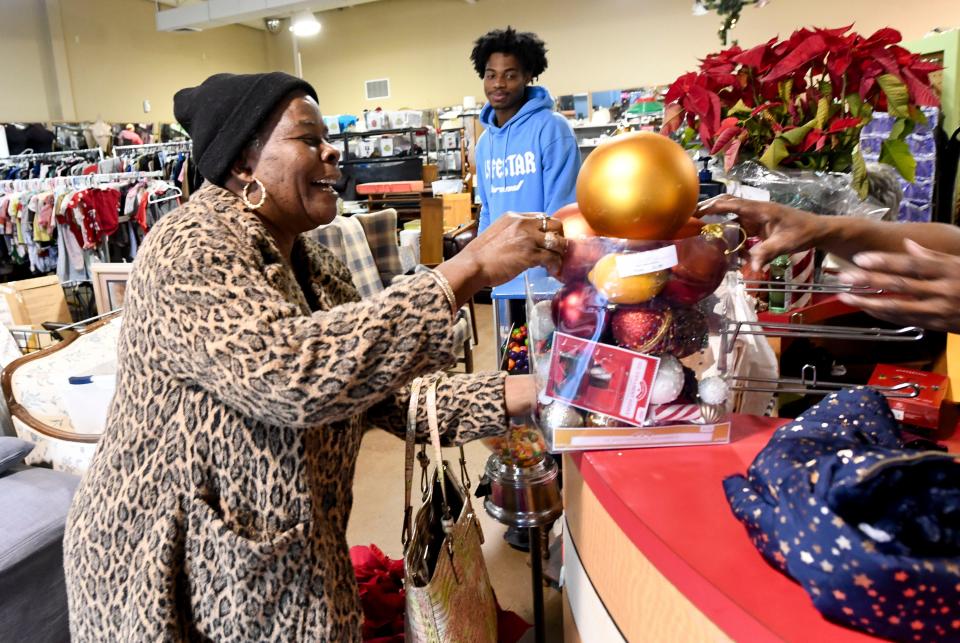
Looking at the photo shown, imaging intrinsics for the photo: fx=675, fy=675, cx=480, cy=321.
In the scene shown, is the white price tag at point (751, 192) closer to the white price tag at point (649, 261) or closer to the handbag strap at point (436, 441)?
the white price tag at point (649, 261)

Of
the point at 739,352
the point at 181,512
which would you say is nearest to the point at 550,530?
the point at 739,352

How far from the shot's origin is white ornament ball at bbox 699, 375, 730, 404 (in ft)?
3.33

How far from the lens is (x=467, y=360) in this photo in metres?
4.49

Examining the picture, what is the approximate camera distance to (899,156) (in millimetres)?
1596

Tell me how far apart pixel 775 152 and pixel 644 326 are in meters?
0.85

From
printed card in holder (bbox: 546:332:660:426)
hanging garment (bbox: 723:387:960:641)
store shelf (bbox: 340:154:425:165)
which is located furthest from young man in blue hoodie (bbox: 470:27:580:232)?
store shelf (bbox: 340:154:425:165)

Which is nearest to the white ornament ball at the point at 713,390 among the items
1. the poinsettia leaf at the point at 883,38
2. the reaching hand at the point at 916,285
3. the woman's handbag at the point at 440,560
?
the reaching hand at the point at 916,285

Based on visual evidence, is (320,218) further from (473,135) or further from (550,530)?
(473,135)

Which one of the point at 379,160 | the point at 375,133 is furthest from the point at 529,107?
the point at 375,133

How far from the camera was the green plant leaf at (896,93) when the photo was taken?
150 cm

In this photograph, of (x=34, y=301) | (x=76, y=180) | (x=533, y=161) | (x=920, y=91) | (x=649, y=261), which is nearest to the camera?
(x=649, y=261)

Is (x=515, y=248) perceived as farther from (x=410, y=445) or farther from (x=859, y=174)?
(x=859, y=174)

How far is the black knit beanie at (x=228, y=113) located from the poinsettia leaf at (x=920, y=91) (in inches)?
52.6

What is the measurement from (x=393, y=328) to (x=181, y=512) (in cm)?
49
